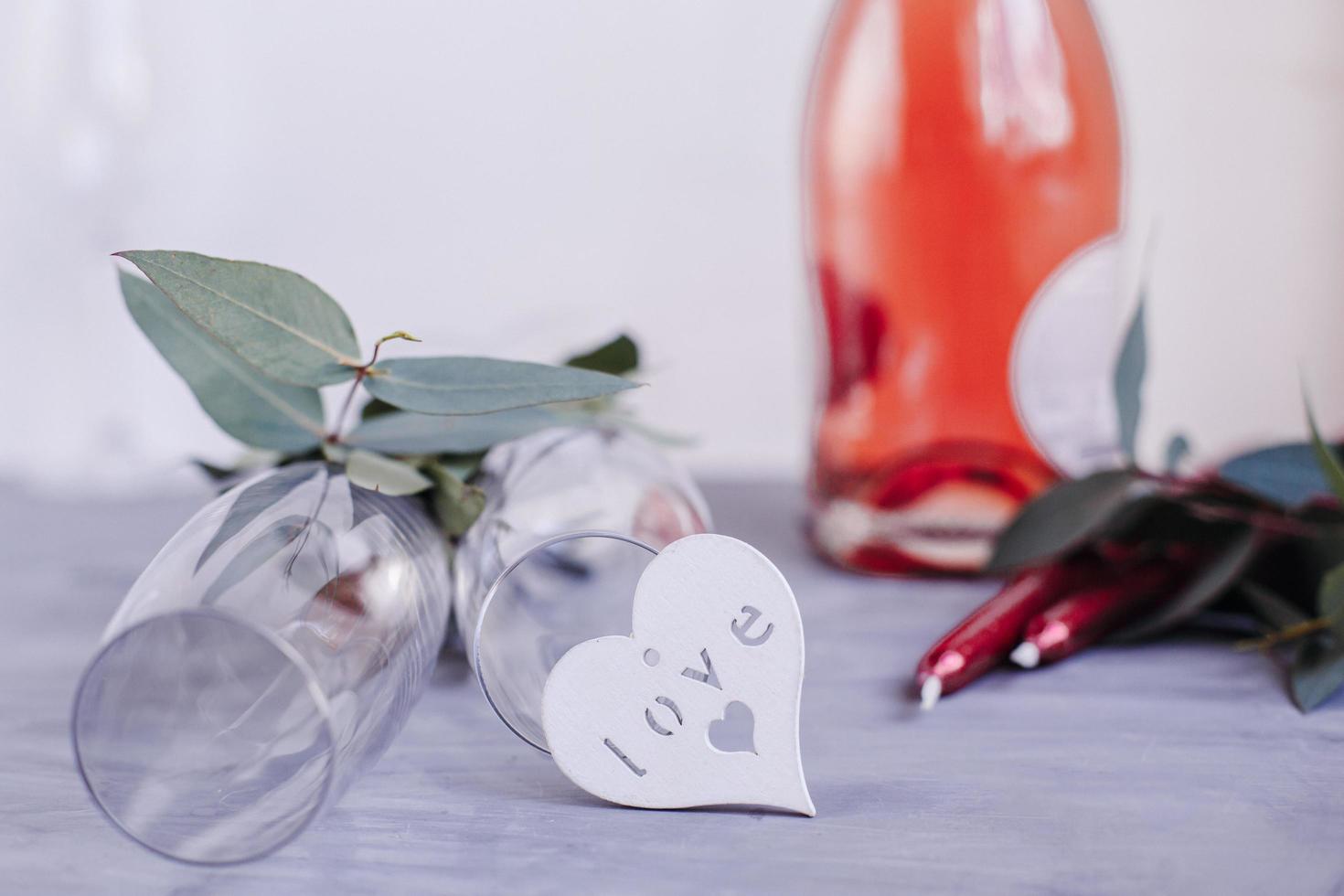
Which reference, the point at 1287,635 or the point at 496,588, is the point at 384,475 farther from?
the point at 1287,635

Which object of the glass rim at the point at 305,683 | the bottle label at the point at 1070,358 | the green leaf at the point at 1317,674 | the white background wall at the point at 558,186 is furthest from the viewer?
the white background wall at the point at 558,186

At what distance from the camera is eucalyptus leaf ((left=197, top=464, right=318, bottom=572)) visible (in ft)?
0.71

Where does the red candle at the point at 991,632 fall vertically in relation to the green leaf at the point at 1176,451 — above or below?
below

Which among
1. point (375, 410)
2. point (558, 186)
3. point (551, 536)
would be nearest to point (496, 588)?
point (551, 536)

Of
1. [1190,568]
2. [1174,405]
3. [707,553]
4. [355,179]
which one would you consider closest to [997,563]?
[1190,568]

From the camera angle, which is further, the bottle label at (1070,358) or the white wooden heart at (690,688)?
the bottle label at (1070,358)

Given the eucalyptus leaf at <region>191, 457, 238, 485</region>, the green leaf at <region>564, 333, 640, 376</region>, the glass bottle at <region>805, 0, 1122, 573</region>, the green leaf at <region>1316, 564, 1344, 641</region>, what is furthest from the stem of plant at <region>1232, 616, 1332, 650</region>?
the eucalyptus leaf at <region>191, 457, 238, 485</region>

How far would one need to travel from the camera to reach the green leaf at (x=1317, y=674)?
0.29 m

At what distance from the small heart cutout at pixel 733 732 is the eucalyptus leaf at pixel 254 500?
0.37 feet

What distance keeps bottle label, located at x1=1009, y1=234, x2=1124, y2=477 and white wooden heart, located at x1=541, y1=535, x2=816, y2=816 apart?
A: 225 mm

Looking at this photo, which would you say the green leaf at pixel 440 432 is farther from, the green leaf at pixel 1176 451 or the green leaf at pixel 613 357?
the green leaf at pixel 1176 451

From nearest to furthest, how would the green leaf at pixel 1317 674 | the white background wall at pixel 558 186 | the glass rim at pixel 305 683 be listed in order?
1. the glass rim at pixel 305 683
2. the green leaf at pixel 1317 674
3. the white background wall at pixel 558 186

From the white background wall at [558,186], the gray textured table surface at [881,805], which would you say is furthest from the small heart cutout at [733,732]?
the white background wall at [558,186]

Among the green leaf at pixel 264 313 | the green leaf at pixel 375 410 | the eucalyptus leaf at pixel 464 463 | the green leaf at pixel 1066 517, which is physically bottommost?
the green leaf at pixel 1066 517
